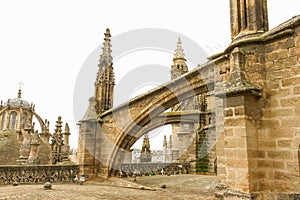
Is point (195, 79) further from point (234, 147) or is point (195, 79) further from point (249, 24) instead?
point (234, 147)

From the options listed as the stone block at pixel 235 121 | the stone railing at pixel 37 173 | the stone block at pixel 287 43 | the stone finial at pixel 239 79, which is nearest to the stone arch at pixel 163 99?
the stone railing at pixel 37 173

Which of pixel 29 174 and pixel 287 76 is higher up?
pixel 287 76

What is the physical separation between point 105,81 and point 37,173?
Result: 5367 mm

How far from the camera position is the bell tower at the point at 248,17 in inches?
245

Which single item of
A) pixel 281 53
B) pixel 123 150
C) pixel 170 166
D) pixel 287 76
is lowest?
pixel 170 166

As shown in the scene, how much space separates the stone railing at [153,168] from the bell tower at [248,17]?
990 centimetres

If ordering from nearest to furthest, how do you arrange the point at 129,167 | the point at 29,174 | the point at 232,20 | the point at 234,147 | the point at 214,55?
the point at 234,147, the point at 232,20, the point at 214,55, the point at 29,174, the point at 129,167

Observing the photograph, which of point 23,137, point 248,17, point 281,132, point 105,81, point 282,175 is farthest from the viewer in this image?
point 23,137

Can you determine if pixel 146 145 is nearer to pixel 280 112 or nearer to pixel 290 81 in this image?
pixel 280 112

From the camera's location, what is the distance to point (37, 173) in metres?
10.7

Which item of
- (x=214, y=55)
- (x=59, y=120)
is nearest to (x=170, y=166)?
(x=59, y=120)

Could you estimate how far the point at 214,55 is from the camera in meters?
8.20

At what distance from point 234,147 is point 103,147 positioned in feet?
24.5

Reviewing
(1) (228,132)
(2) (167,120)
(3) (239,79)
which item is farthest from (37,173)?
(3) (239,79)
